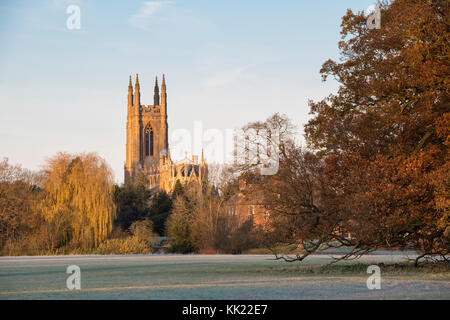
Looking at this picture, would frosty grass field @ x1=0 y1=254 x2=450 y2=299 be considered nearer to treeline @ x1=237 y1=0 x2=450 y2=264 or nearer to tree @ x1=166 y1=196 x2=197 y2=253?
treeline @ x1=237 y1=0 x2=450 y2=264

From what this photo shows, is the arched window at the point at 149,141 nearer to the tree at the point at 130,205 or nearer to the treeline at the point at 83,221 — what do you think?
the tree at the point at 130,205

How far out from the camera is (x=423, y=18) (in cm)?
1662

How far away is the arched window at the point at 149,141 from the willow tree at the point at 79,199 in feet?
310

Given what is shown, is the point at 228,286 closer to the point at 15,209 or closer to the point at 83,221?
the point at 83,221

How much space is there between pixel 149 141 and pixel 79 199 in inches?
3855

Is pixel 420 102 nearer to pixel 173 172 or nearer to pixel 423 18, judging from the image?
pixel 423 18

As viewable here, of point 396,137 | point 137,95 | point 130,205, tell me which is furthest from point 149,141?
point 396,137

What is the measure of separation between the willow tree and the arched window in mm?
94505

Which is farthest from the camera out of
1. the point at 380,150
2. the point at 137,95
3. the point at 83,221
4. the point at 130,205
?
the point at 137,95

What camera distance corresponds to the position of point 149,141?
134m

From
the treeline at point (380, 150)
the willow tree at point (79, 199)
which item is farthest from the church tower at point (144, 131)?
the treeline at point (380, 150)

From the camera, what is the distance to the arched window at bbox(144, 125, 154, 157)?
133m

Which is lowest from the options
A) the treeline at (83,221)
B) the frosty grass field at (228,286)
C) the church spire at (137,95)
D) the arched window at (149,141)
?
the frosty grass field at (228,286)

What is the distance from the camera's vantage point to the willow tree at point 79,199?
119ft
